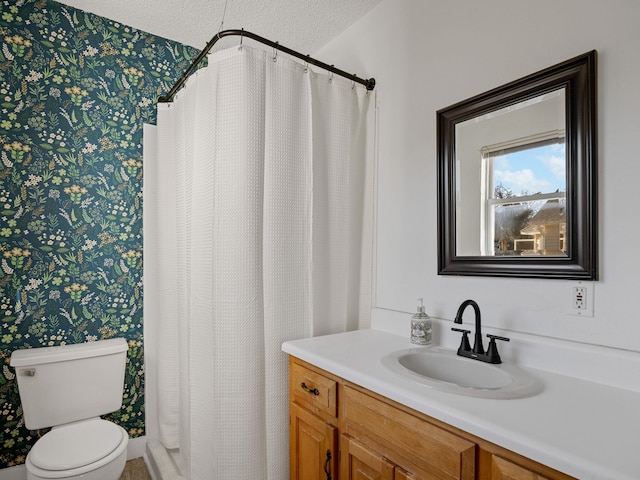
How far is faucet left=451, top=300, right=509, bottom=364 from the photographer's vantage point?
1334 mm

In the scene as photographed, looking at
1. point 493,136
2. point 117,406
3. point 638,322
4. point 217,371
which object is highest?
point 493,136

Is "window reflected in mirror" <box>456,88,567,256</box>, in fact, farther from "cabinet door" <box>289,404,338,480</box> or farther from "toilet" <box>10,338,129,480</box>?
"toilet" <box>10,338,129,480</box>

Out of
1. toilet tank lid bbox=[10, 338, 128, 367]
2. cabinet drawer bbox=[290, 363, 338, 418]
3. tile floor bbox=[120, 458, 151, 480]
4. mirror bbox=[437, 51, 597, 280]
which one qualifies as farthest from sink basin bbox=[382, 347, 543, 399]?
tile floor bbox=[120, 458, 151, 480]

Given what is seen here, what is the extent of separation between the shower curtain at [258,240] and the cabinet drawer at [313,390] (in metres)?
0.12

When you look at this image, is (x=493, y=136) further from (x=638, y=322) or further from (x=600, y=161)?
(x=638, y=322)

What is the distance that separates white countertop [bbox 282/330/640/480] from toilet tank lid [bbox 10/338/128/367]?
1.41 metres

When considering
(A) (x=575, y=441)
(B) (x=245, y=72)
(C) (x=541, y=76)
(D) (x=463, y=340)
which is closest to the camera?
(A) (x=575, y=441)

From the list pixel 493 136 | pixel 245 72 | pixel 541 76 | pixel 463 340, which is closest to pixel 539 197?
pixel 493 136

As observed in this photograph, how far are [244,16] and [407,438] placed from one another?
7.35 ft

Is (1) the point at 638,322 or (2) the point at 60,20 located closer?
(1) the point at 638,322

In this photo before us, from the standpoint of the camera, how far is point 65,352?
6.53 ft

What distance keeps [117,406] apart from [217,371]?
97cm

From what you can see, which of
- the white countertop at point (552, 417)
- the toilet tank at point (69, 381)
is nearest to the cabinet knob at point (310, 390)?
the white countertop at point (552, 417)

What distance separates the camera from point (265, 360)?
1.67 meters
